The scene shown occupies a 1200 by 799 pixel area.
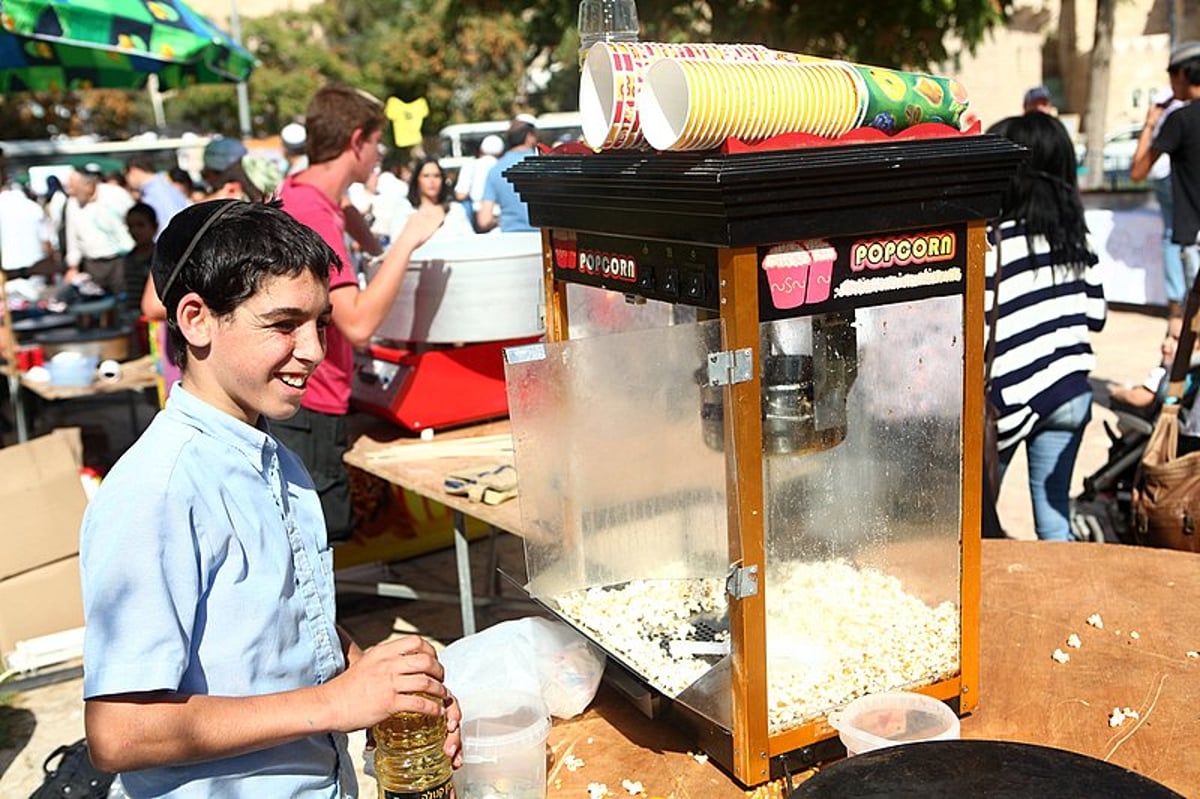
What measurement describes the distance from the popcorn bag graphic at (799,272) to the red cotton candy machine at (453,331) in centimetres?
180

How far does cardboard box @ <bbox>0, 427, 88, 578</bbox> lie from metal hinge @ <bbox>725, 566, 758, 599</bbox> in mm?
3234

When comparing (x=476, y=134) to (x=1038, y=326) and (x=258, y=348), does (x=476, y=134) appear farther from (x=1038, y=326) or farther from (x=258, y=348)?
(x=258, y=348)

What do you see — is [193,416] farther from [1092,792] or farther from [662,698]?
[1092,792]

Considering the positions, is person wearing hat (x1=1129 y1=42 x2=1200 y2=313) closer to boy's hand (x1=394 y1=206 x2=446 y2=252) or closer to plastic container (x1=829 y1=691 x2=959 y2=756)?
boy's hand (x1=394 y1=206 x2=446 y2=252)

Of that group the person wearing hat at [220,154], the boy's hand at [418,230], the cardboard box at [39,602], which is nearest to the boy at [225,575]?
the boy's hand at [418,230]

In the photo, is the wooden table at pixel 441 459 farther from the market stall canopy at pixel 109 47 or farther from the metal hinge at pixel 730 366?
the market stall canopy at pixel 109 47

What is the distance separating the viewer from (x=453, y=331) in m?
3.43

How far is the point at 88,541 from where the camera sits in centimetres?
126

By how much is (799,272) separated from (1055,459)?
2.53 meters

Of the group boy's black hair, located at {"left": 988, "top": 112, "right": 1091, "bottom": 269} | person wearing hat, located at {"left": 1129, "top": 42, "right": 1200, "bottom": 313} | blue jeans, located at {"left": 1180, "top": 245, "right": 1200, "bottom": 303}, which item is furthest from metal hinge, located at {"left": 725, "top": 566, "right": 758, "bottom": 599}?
blue jeans, located at {"left": 1180, "top": 245, "right": 1200, "bottom": 303}

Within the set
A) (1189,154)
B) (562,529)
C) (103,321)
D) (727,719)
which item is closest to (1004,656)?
(727,719)

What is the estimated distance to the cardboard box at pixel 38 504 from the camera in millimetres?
4027

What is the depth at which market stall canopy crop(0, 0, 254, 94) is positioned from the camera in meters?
4.80

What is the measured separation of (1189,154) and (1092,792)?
5.77 meters
